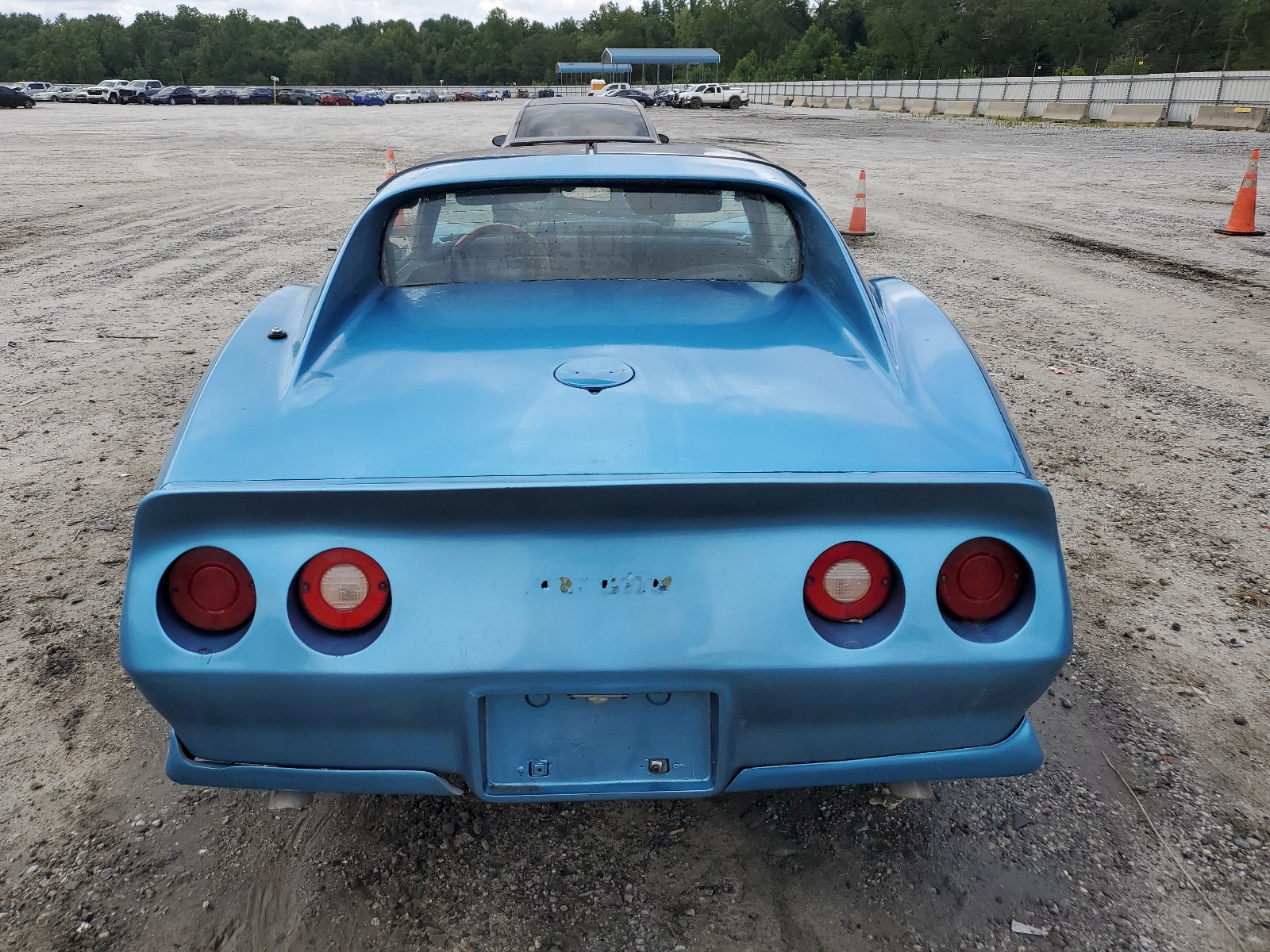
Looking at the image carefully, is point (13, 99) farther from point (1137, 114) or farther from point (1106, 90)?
point (1137, 114)

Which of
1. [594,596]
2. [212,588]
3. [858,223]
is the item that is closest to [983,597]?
[594,596]

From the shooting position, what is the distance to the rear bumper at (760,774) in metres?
1.71

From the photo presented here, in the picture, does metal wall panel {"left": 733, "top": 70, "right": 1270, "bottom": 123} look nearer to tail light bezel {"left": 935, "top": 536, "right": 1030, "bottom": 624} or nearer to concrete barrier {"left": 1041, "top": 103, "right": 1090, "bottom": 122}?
concrete barrier {"left": 1041, "top": 103, "right": 1090, "bottom": 122}

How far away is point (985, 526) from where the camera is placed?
1.64m

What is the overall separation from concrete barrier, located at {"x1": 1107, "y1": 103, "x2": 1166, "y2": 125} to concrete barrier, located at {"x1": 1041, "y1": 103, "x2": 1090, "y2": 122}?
35.1 inches

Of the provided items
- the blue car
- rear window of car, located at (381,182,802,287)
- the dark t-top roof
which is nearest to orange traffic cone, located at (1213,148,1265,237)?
the dark t-top roof

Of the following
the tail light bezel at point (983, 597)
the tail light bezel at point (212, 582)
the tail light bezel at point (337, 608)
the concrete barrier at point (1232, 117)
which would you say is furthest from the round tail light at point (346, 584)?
the concrete barrier at point (1232, 117)

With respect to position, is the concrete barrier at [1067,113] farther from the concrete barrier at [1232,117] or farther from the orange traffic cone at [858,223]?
the orange traffic cone at [858,223]

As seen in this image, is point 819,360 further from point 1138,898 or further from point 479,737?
point 1138,898

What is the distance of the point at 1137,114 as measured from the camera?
29734mm

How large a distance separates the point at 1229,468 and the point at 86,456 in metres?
5.28

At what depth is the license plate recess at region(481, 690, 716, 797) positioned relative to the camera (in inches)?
65.0

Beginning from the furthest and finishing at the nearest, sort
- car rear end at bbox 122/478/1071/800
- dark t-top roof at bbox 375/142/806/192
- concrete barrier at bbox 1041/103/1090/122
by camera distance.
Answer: concrete barrier at bbox 1041/103/1090/122
dark t-top roof at bbox 375/142/806/192
car rear end at bbox 122/478/1071/800

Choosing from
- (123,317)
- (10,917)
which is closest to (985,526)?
(10,917)
